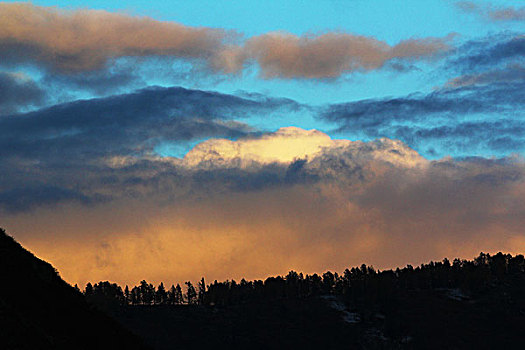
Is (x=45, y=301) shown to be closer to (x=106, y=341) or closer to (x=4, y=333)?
(x=106, y=341)

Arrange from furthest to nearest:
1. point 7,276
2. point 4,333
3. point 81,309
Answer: point 81,309 → point 7,276 → point 4,333

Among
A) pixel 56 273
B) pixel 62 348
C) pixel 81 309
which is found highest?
pixel 56 273

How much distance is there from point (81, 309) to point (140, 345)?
5.20 metres

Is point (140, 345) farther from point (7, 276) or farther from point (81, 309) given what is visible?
point (7, 276)

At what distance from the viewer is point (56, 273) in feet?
179

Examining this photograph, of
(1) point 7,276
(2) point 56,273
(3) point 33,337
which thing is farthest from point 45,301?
(3) point 33,337

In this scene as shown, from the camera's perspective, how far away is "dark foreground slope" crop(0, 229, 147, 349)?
36.4 meters

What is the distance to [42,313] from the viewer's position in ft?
146

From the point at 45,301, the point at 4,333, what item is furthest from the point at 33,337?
the point at 45,301

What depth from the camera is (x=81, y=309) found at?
5056 centimetres

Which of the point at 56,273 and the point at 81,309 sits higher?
the point at 56,273

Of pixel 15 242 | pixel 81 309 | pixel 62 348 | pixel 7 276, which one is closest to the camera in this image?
pixel 62 348

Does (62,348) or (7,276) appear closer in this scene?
(62,348)

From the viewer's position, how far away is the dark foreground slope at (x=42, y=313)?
119 ft
